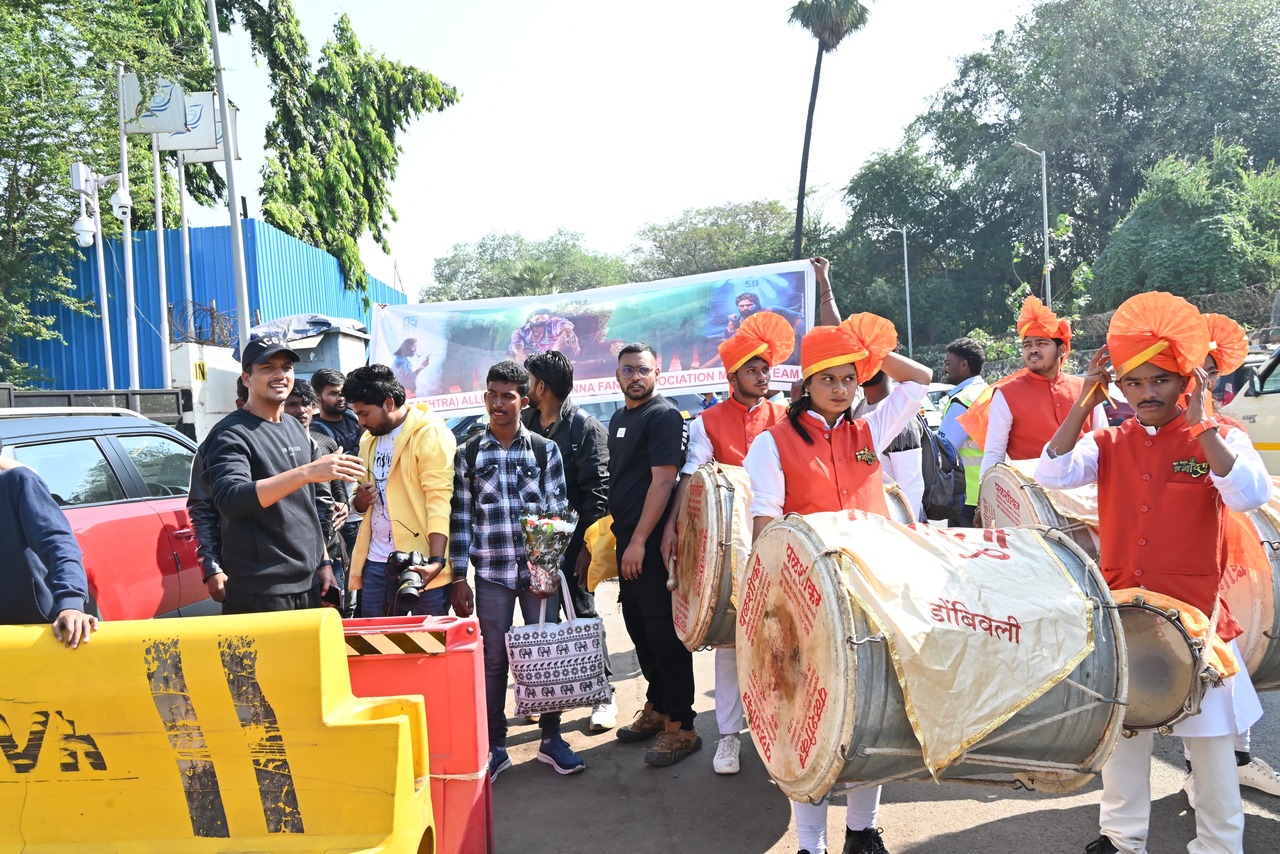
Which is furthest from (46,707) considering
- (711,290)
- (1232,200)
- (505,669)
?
(1232,200)

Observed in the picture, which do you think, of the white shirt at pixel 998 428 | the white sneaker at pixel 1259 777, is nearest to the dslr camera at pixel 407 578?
the white shirt at pixel 998 428

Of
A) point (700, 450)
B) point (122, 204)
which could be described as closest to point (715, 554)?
point (700, 450)

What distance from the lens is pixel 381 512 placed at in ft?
16.8

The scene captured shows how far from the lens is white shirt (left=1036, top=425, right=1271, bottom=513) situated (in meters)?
3.14

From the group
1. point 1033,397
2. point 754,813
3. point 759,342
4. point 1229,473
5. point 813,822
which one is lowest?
point 754,813

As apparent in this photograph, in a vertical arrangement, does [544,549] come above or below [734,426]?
below

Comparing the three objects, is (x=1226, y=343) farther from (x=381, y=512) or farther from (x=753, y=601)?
(x=381, y=512)

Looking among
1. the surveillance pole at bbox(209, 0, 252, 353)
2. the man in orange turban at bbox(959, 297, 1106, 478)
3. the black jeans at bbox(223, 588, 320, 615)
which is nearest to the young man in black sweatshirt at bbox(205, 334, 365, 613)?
the black jeans at bbox(223, 588, 320, 615)

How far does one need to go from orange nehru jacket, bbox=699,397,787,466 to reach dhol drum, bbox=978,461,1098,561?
1164 mm

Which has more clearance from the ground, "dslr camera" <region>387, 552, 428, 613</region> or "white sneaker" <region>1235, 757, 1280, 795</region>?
"dslr camera" <region>387, 552, 428, 613</region>

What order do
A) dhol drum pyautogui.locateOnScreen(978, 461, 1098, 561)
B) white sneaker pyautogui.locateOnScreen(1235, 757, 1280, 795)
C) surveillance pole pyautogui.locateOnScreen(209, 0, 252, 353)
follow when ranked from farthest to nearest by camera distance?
1. surveillance pole pyautogui.locateOnScreen(209, 0, 252, 353)
2. dhol drum pyautogui.locateOnScreen(978, 461, 1098, 561)
3. white sneaker pyautogui.locateOnScreen(1235, 757, 1280, 795)

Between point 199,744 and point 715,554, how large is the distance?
2.20 metres

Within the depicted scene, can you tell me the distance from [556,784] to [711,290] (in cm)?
848

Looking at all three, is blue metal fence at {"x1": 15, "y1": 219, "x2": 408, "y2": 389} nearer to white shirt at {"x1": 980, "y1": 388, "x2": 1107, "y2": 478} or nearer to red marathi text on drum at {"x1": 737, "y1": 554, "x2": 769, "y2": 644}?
white shirt at {"x1": 980, "y1": 388, "x2": 1107, "y2": 478}
